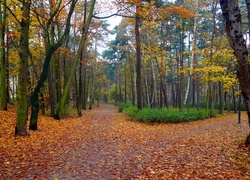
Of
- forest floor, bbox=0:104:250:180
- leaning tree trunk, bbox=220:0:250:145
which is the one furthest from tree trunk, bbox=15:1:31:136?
leaning tree trunk, bbox=220:0:250:145

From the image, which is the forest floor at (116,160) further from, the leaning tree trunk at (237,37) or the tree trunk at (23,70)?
the leaning tree trunk at (237,37)

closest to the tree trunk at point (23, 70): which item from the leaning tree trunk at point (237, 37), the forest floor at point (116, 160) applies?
the forest floor at point (116, 160)

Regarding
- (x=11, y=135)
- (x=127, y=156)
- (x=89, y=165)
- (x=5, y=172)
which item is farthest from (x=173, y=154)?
(x=11, y=135)

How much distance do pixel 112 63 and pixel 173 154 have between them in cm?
3059

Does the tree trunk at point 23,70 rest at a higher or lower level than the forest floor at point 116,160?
higher

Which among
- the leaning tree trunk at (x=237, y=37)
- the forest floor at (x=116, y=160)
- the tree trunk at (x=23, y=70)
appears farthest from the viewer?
the tree trunk at (x=23, y=70)

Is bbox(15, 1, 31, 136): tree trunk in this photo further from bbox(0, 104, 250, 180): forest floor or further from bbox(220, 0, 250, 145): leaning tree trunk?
bbox(220, 0, 250, 145): leaning tree trunk

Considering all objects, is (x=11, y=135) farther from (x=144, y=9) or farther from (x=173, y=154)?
(x=144, y=9)

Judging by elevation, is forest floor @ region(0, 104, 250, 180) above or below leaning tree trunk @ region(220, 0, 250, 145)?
below

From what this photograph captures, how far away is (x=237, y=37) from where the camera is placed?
475cm

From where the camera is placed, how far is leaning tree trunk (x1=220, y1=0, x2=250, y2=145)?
4723 millimetres

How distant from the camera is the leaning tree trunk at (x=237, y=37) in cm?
472

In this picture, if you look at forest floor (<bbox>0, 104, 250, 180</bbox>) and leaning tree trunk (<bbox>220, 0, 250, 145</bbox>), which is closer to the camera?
→ forest floor (<bbox>0, 104, 250, 180</bbox>)

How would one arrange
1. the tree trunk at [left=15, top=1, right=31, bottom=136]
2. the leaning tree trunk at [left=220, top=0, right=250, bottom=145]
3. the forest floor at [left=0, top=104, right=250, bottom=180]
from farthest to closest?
the tree trunk at [left=15, top=1, right=31, bottom=136] → the leaning tree trunk at [left=220, top=0, right=250, bottom=145] → the forest floor at [left=0, top=104, right=250, bottom=180]
